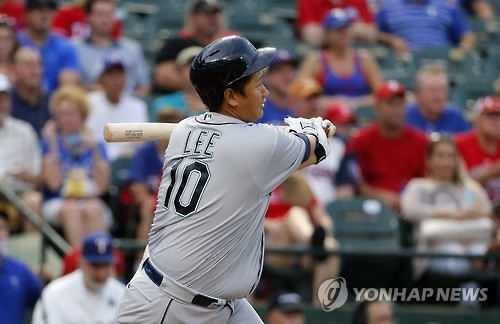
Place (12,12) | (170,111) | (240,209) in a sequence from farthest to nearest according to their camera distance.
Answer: (12,12) < (170,111) < (240,209)

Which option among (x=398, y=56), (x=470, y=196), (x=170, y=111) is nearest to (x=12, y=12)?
(x=170, y=111)

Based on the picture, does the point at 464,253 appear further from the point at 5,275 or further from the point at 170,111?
the point at 5,275

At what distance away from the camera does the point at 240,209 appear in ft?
14.2

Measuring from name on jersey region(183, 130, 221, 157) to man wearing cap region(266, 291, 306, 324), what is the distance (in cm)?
292

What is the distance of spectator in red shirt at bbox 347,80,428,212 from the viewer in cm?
901

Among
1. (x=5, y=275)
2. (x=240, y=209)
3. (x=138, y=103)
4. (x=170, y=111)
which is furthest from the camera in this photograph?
(x=138, y=103)

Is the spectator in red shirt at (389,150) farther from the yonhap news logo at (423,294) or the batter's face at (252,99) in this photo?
the batter's face at (252,99)

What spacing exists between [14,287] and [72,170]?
1049 millimetres

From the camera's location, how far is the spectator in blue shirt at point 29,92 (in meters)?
9.02

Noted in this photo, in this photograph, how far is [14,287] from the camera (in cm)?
778

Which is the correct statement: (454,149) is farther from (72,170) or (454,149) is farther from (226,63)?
(226,63)

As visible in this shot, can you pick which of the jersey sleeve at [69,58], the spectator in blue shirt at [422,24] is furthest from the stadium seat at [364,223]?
the spectator in blue shirt at [422,24]

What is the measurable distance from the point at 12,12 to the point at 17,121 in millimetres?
2080

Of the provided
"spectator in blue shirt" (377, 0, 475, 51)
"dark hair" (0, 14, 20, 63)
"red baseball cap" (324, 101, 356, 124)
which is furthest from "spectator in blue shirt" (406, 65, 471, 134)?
"dark hair" (0, 14, 20, 63)
